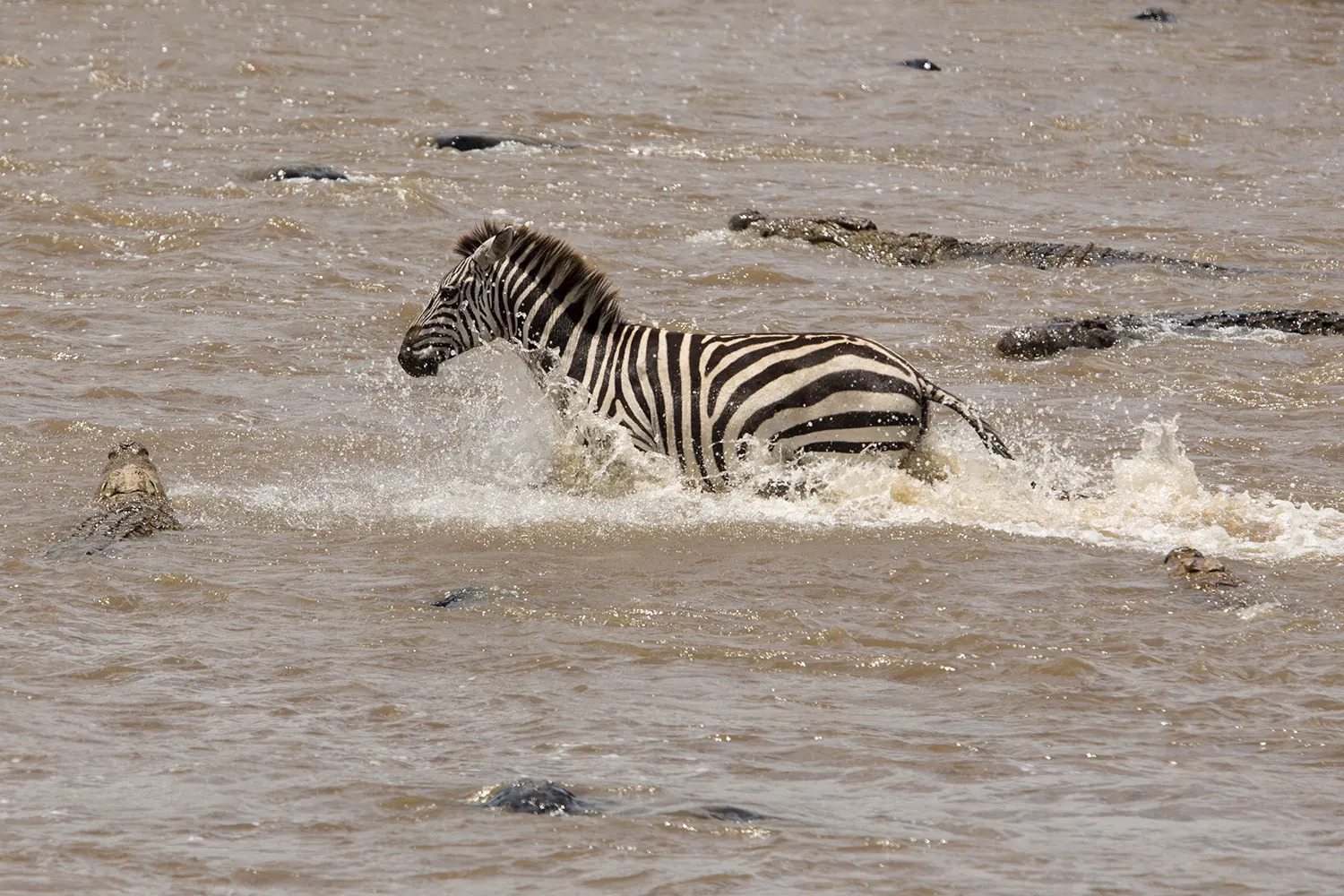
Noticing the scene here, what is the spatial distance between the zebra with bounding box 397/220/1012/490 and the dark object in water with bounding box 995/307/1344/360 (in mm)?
3601

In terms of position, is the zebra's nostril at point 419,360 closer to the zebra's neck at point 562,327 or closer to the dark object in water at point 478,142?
the zebra's neck at point 562,327

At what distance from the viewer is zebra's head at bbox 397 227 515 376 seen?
9.70 m

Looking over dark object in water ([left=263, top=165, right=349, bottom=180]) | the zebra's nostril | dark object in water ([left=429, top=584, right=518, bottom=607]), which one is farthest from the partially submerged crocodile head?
dark object in water ([left=263, top=165, right=349, bottom=180])

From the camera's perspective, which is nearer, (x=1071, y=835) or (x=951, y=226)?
(x=1071, y=835)

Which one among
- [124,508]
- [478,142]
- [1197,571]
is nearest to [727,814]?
[1197,571]

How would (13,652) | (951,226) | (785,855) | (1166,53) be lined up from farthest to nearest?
1. (1166,53)
2. (951,226)
3. (13,652)
4. (785,855)

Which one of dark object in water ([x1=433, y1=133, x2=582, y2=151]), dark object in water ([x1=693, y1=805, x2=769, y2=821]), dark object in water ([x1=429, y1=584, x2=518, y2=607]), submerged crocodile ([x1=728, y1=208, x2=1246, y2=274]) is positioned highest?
dark object in water ([x1=433, y1=133, x2=582, y2=151])

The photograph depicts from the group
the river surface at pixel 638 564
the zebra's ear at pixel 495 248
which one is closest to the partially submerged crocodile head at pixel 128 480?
the river surface at pixel 638 564

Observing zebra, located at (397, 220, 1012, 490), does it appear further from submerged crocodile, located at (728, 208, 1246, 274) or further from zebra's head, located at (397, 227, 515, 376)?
submerged crocodile, located at (728, 208, 1246, 274)

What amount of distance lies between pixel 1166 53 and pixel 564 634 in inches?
937

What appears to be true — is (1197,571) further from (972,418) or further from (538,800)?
(538,800)

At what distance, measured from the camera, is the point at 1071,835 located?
5.42 metres

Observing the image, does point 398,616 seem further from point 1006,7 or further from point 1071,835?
point 1006,7

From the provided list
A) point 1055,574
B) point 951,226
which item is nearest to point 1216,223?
point 951,226
